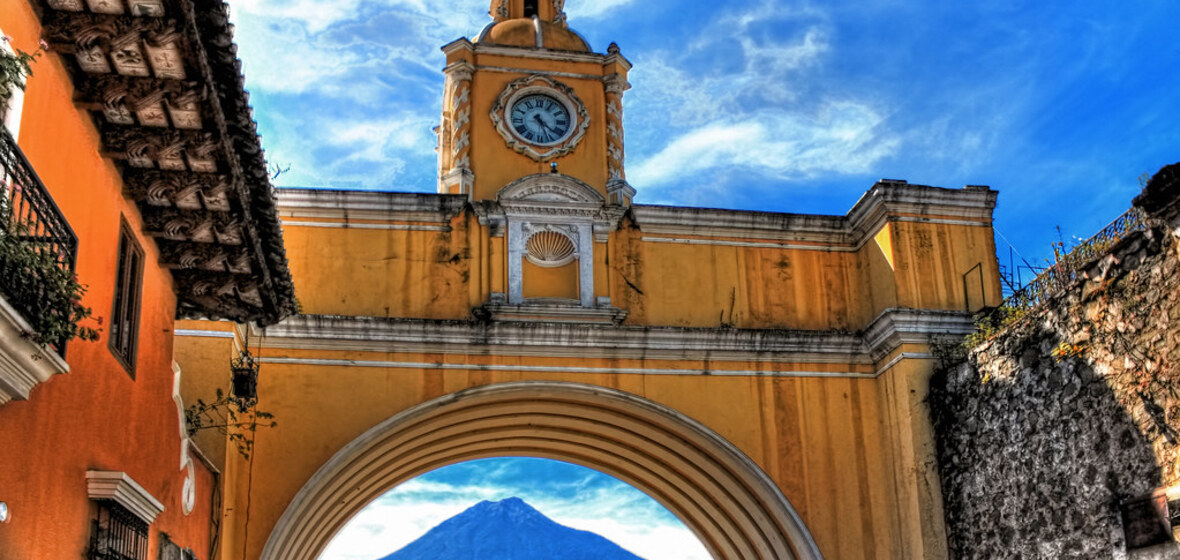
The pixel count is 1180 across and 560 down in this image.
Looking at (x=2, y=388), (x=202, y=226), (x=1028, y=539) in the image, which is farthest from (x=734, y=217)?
(x=2, y=388)

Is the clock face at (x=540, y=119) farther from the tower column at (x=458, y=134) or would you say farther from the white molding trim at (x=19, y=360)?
the white molding trim at (x=19, y=360)

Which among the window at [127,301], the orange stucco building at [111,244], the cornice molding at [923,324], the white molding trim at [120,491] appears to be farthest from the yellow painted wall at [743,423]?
the white molding trim at [120,491]

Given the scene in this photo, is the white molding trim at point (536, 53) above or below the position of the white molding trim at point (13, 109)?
above

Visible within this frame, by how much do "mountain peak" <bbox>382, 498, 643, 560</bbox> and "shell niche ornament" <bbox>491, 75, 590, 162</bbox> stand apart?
870 inches

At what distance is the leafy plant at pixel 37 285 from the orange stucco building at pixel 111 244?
0.05ft

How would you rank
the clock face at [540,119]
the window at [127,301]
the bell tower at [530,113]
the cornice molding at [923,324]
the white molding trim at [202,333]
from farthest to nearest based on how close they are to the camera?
1. the clock face at [540,119]
2. the bell tower at [530,113]
3. the cornice molding at [923,324]
4. the white molding trim at [202,333]
5. the window at [127,301]

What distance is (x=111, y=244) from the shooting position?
775 cm

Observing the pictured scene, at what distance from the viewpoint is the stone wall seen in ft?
32.0

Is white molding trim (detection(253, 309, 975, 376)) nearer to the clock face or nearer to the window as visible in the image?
the clock face

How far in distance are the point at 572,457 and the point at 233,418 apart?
4.73m

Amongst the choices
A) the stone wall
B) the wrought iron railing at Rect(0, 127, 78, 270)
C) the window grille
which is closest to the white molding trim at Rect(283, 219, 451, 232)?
the stone wall

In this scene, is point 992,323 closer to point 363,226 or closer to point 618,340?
point 618,340

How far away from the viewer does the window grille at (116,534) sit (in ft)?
23.7

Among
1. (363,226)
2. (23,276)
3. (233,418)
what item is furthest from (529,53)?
(23,276)
